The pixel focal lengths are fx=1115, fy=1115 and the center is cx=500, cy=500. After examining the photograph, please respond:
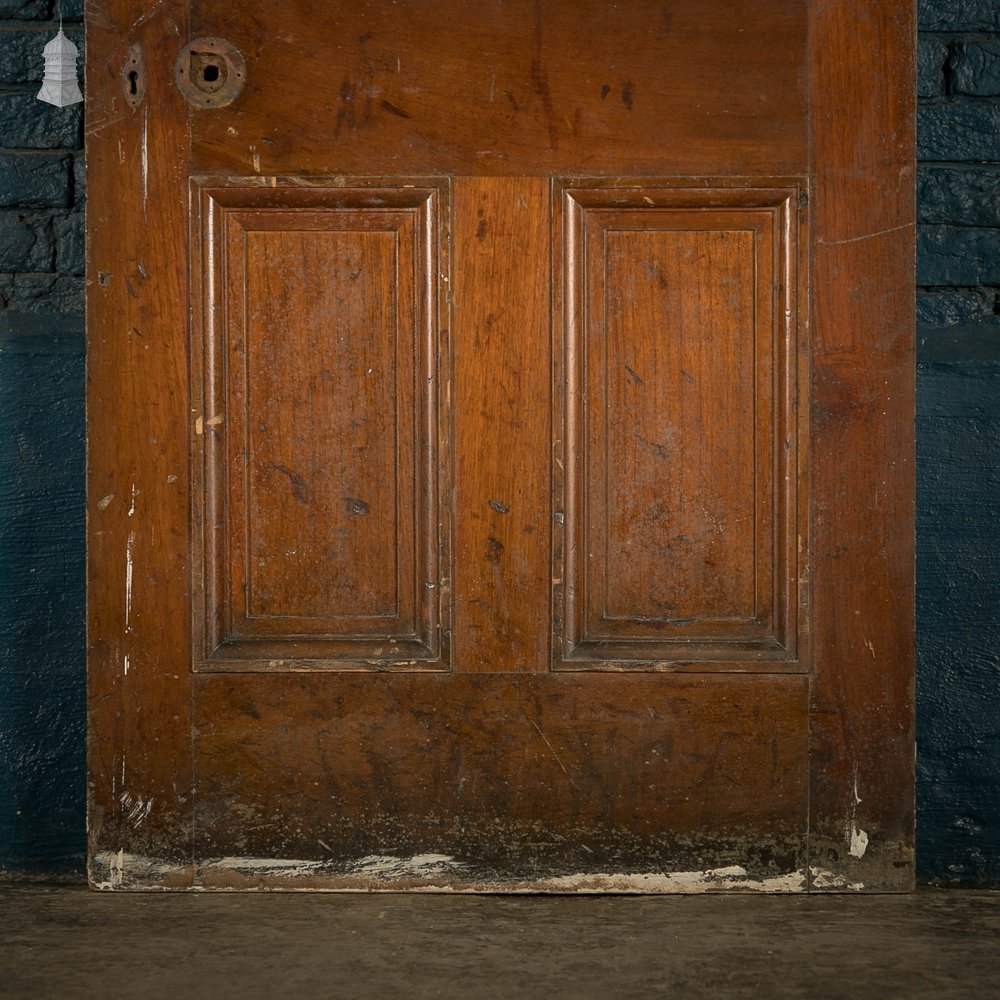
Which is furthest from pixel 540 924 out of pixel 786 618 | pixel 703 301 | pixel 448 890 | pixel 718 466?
pixel 703 301

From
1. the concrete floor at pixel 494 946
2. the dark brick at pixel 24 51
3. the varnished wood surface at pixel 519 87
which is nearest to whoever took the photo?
the concrete floor at pixel 494 946

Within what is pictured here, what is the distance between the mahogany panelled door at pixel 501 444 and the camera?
1926 millimetres

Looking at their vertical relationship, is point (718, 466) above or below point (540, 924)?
above

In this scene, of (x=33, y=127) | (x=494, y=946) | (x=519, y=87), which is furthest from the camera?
(x=33, y=127)

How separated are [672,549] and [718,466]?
0.17 meters

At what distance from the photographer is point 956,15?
78.8 inches

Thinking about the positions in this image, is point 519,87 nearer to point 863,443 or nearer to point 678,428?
point 678,428

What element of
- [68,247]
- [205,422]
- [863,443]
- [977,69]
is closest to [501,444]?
[205,422]

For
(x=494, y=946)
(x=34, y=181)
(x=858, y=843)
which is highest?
(x=34, y=181)

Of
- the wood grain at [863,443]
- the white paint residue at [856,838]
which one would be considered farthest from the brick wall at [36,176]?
the white paint residue at [856,838]

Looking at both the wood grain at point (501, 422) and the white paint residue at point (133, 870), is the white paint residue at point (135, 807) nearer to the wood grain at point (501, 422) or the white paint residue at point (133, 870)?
the white paint residue at point (133, 870)

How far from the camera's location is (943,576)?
80.1 inches

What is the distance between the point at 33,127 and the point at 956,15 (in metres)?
1.68

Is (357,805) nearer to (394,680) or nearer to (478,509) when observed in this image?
(394,680)
